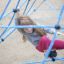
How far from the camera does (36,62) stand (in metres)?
2.19

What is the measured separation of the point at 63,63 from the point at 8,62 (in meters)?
0.50

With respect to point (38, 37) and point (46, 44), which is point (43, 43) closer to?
point (46, 44)

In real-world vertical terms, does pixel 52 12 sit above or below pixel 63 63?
above

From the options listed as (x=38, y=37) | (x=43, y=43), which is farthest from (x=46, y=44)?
Answer: (x=38, y=37)

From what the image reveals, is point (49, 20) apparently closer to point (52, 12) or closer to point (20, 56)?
point (52, 12)

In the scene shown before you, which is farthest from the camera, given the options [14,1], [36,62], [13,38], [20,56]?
[14,1]

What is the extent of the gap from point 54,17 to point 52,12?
0.66 feet

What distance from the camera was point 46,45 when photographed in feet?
5.97

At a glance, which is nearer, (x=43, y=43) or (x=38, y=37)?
(x=43, y=43)

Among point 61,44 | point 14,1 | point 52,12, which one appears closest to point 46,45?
point 61,44

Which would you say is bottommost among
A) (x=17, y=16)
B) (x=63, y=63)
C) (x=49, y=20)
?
(x=63, y=63)

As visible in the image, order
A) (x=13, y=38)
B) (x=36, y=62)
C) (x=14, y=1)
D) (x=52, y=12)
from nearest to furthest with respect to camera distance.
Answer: (x=36, y=62), (x=13, y=38), (x=52, y=12), (x=14, y=1)

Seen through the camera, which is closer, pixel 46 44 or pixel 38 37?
pixel 46 44

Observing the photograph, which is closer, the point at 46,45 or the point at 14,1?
the point at 46,45
